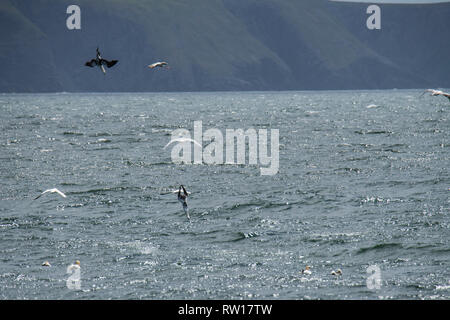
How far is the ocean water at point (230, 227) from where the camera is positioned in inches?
1097

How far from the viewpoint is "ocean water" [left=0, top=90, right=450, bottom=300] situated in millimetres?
27859

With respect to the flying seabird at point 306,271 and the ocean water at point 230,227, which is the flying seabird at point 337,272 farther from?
the flying seabird at point 306,271

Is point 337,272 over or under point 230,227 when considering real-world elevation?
under

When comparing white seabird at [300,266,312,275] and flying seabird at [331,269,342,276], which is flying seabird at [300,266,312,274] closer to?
white seabird at [300,266,312,275]

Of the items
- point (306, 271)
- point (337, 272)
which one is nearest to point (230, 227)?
point (306, 271)

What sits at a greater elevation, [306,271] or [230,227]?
[230,227]

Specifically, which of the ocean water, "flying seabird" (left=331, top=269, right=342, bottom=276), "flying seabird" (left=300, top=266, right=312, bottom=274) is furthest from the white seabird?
"flying seabird" (left=331, top=269, right=342, bottom=276)

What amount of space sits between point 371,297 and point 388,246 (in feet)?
24.2

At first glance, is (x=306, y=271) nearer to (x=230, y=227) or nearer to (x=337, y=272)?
(x=337, y=272)

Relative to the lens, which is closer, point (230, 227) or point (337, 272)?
point (337, 272)

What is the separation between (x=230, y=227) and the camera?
36.9m

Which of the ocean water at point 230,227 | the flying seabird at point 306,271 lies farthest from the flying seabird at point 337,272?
the flying seabird at point 306,271

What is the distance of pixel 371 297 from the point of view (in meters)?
25.8
